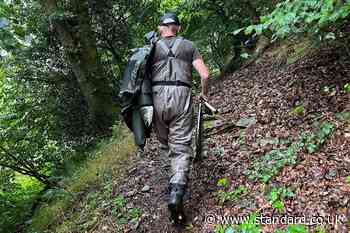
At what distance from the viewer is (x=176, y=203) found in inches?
174

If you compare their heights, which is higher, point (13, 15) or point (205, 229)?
point (13, 15)

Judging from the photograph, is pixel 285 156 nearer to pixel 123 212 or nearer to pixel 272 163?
pixel 272 163

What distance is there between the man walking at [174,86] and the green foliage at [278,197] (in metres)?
1.01

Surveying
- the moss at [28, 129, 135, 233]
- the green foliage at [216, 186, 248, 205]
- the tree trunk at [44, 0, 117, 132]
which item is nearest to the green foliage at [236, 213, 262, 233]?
the green foliage at [216, 186, 248, 205]

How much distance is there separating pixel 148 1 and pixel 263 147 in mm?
8201

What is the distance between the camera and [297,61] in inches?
281

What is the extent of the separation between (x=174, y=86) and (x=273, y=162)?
4.67 feet

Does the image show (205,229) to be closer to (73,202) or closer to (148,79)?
Result: (148,79)

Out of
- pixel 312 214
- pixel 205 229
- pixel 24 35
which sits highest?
pixel 24 35

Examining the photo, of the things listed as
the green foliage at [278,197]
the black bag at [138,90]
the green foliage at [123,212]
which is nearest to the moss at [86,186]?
the green foliage at [123,212]

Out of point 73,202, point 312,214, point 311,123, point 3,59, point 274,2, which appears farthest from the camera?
point 3,59

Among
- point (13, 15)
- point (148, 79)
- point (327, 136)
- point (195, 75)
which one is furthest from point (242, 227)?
point (13, 15)

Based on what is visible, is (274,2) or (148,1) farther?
(148,1)

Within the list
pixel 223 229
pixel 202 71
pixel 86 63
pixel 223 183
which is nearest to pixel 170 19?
pixel 202 71
